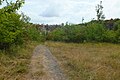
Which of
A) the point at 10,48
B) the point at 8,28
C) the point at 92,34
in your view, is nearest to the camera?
the point at 8,28

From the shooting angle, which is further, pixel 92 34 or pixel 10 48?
pixel 92 34

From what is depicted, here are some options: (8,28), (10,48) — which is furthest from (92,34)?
(8,28)

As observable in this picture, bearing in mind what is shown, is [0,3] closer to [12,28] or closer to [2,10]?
[2,10]

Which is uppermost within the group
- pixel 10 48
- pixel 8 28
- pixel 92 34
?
pixel 8 28

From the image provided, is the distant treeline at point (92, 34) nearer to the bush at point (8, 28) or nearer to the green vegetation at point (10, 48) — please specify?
the green vegetation at point (10, 48)

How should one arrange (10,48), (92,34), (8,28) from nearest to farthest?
1. (8,28)
2. (10,48)
3. (92,34)

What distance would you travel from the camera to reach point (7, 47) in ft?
71.3

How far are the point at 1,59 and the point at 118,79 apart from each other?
6.70m

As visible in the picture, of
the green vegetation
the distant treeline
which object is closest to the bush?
the green vegetation

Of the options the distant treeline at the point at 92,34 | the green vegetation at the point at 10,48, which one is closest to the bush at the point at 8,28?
the green vegetation at the point at 10,48

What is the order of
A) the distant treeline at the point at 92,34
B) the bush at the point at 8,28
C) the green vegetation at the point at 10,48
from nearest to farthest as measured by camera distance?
the green vegetation at the point at 10,48
the bush at the point at 8,28
the distant treeline at the point at 92,34

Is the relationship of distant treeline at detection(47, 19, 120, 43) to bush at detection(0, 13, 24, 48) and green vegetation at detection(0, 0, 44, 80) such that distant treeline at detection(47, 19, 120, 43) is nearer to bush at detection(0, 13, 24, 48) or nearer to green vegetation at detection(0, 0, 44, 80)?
green vegetation at detection(0, 0, 44, 80)

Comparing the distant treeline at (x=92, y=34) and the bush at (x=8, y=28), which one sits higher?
the bush at (x=8, y=28)

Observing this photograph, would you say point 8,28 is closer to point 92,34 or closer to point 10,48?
point 10,48
